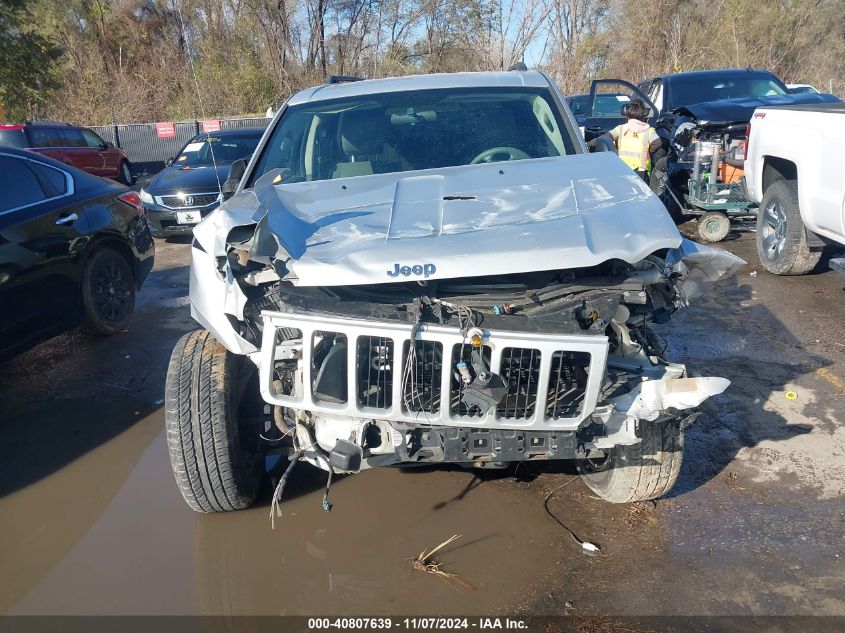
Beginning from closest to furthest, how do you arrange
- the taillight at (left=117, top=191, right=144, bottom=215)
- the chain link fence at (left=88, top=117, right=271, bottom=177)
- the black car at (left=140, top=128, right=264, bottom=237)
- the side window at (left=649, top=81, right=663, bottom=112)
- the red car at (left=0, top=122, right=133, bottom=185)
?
1. the taillight at (left=117, top=191, right=144, bottom=215)
2. the black car at (left=140, top=128, right=264, bottom=237)
3. the side window at (left=649, top=81, right=663, bottom=112)
4. the red car at (left=0, top=122, right=133, bottom=185)
5. the chain link fence at (left=88, top=117, right=271, bottom=177)

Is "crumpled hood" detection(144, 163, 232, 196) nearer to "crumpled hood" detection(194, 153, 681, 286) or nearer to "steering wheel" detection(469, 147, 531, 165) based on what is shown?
"steering wheel" detection(469, 147, 531, 165)

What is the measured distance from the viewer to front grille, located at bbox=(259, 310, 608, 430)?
258cm

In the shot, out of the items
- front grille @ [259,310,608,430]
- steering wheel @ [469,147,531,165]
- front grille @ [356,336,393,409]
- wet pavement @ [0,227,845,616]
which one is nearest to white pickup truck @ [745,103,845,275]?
wet pavement @ [0,227,845,616]

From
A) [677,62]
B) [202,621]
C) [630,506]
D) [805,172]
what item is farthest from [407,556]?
[677,62]

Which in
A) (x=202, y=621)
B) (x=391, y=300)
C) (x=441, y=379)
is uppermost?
(x=391, y=300)

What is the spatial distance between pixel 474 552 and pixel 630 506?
866mm

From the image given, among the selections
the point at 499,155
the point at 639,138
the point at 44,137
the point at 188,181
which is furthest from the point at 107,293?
the point at 44,137

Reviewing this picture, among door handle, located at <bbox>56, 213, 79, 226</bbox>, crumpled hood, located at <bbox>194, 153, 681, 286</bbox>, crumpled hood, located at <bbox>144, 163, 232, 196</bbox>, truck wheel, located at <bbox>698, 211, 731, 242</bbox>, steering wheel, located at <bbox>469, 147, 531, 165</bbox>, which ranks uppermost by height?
steering wheel, located at <bbox>469, 147, 531, 165</bbox>

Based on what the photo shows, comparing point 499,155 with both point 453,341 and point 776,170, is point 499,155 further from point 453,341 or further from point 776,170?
point 776,170

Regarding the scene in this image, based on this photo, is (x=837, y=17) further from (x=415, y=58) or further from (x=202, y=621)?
(x=202, y=621)

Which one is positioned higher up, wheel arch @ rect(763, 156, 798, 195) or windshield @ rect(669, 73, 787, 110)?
windshield @ rect(669, 73, 787, 110)

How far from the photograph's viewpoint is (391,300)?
278 cm

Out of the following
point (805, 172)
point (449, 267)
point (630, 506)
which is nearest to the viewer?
point (449, 267)

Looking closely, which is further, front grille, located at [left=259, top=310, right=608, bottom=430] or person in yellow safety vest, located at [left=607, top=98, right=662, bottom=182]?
person in yellow safety vest, located at [left=607, top=98, right=662, bottom=182]
